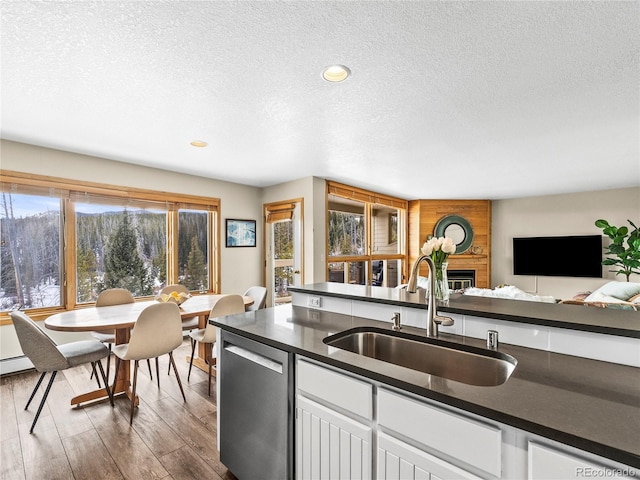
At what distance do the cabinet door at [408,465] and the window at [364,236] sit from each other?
3991 mm

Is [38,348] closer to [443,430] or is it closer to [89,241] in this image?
[89,241]

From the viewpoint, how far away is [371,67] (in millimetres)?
1894

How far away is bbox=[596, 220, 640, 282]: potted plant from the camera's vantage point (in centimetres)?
481

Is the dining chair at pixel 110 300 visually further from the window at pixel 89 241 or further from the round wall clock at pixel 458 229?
the round wall clock at pixel 458 229

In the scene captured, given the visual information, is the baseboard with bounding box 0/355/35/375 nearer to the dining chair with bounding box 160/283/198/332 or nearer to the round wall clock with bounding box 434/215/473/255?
the dining chair with bounding box 160/283/198/332

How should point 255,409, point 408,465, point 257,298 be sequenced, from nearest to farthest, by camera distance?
point 408,465
point 255,409
point 257,298

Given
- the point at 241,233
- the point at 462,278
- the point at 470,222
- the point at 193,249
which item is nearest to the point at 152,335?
the point at 193,249

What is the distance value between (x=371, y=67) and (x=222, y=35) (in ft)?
2.76

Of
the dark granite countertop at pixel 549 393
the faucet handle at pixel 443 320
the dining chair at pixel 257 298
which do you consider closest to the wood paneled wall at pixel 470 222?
the dining chair at pixel 257 298

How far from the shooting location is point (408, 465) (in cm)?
108

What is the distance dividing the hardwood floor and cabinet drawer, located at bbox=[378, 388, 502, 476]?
1275 mm

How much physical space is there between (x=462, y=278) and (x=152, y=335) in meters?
6.16

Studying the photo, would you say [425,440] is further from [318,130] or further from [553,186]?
[553,186]

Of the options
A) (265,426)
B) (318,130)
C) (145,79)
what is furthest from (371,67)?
(265,426)
